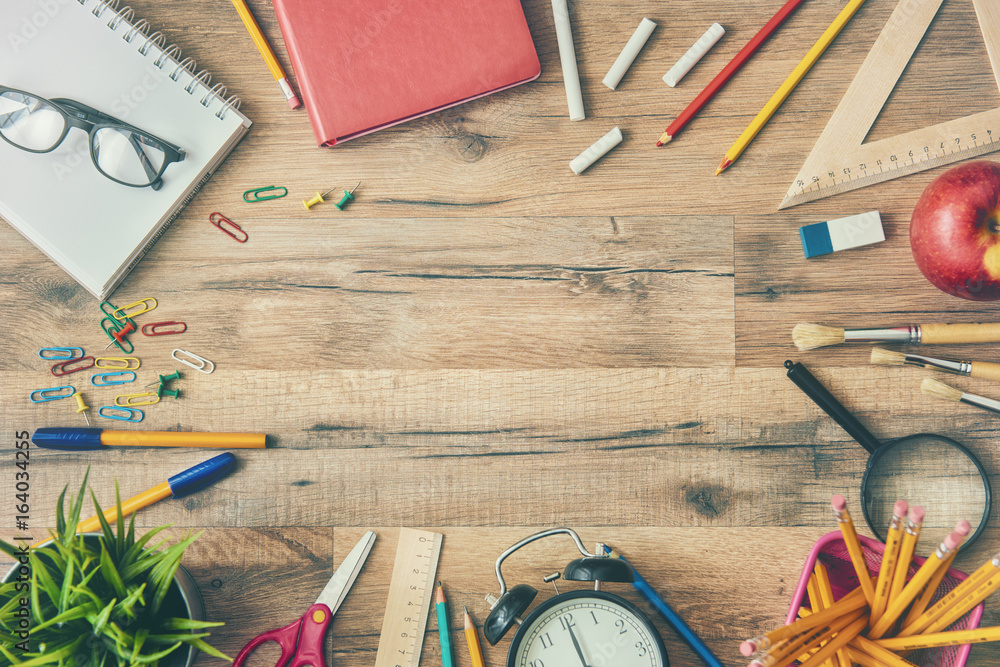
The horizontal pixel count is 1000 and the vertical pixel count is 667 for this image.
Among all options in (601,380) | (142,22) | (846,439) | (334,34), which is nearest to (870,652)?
(846,439)

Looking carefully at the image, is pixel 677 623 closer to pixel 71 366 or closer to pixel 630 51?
pixel 630 51

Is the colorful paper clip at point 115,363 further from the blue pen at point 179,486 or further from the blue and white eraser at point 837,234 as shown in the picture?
the blue and white eraser at point 837,234

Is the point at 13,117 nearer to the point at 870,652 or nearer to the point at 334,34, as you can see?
the point at 334,34

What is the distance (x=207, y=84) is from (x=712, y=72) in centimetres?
100

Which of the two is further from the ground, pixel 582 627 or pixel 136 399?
pixel 136 399

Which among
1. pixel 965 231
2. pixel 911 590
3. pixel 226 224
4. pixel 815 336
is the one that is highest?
pixel 965 231

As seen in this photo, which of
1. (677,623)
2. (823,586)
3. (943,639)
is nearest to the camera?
(943,639)

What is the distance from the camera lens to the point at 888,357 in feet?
3.73

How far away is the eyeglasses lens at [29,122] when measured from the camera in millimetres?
1124

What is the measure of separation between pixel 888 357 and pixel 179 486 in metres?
1.36

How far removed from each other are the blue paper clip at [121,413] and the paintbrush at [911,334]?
129cm

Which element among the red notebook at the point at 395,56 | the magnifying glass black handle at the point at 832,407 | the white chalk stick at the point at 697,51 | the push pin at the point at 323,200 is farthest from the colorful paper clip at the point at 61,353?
the magnifying glass black handle at the point at 832,407

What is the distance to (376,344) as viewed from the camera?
1.18m

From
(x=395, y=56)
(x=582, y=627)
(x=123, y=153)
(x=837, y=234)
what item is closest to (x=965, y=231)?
(x=837, y=234)
